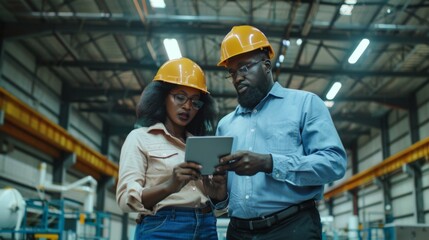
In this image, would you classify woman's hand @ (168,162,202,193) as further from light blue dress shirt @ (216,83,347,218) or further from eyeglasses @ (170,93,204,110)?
eyeglasses @ (170,93,204,110)

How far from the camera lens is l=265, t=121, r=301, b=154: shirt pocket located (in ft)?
9.30

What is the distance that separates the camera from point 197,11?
14812 millimetres

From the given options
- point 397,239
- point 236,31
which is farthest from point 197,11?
point 236,31

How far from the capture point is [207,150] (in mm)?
2533

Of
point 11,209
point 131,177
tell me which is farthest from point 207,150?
point 11,209

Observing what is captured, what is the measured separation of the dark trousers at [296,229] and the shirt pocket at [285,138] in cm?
37

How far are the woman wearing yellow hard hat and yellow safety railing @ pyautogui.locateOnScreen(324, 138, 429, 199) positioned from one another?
1469 cm

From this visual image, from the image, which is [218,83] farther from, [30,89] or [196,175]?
[196,175]

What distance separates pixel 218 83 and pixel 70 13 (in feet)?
27.9

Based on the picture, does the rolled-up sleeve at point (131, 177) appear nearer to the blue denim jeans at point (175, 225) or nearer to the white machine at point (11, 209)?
the blue denim jeans at point (175, 225)

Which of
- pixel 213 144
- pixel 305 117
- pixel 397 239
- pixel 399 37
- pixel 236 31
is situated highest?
pixel 399 37

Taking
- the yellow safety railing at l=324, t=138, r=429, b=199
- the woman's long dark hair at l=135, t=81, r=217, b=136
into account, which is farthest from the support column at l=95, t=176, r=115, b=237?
the woman's long dark hair at l=135, t=81, r=217, b=136

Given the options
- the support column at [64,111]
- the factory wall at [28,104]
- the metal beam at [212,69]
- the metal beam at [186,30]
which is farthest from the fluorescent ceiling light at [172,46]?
the support column at [64,111]

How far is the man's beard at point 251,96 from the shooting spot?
3.04m
